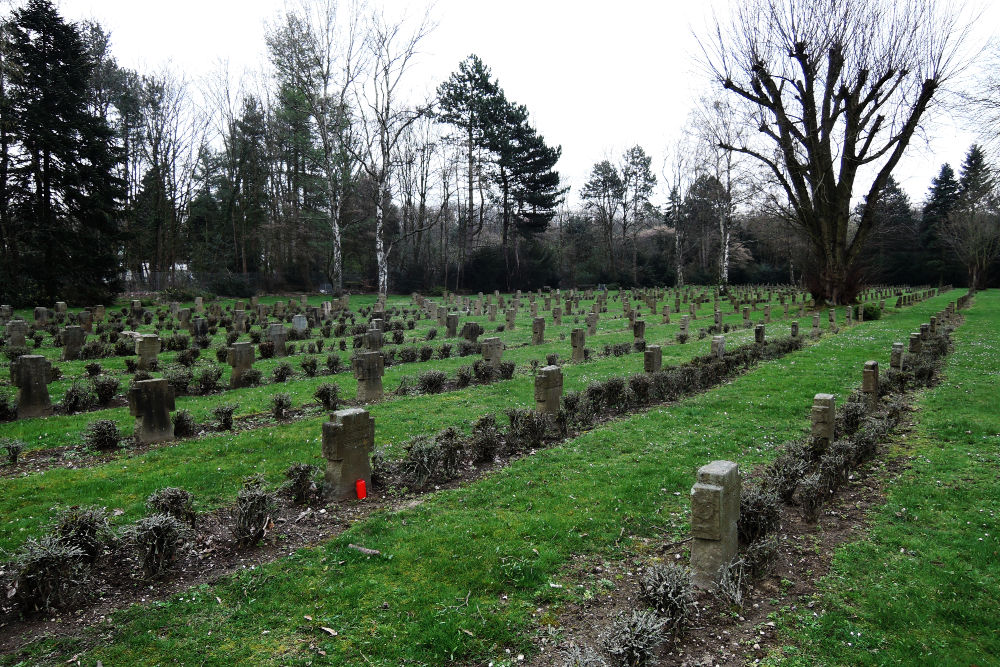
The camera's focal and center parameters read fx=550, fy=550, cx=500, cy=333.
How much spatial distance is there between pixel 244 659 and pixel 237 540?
62.2 inches

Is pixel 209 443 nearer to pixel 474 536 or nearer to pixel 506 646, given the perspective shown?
pixel 474 536

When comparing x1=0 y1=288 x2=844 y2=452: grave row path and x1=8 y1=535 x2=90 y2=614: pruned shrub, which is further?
x1=0 y1=288 x2=844 y2=452: grave row path

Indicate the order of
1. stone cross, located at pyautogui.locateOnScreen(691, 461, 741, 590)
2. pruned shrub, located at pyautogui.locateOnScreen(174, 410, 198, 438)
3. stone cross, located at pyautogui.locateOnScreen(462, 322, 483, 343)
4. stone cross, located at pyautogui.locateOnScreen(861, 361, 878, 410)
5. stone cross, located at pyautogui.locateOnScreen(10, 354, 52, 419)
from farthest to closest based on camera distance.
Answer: stone cross, located at pyautogui.locateOnScreen(462, 322, 483, 343) < stone cross, located at pyautogui.locateOnScreen(10, 354, 52, 419) < stone cross, located at pyautogui.locateOnScreen(861, 361, 878, 410) < pruned shrub, located at pyautogui.locateOnScreen(174, 410, 198, 438) < stone cross, located at pyautogui.locateOnScreen(691, 461, 741, 590)

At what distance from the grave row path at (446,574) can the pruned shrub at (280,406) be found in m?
4.49

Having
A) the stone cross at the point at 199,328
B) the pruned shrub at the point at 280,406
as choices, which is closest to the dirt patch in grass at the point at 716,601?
the pruned shrub at the point at 280,406

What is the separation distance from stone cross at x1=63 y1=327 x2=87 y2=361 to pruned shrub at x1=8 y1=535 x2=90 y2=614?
12817mm

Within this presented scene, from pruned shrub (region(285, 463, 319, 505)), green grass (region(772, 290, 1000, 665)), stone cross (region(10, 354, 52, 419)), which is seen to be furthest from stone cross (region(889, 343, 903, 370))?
stone cross (region(10, 354, 52, 419))

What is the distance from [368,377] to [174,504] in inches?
214

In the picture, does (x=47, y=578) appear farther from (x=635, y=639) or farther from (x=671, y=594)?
(x=671, y=594)

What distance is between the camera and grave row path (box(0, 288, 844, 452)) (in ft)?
28.1

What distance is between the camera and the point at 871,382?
29.1ft

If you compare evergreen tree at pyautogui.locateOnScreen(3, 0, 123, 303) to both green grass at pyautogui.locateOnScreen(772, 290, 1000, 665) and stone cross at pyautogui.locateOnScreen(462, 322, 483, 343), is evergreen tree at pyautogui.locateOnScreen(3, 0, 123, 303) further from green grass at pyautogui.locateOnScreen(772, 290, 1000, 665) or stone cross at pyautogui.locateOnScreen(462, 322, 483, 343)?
green grass at pyautogui.locateOnScreen(772, 290, 1000, 665)

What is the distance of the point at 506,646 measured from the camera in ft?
12.1

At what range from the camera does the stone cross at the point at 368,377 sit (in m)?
10.3
